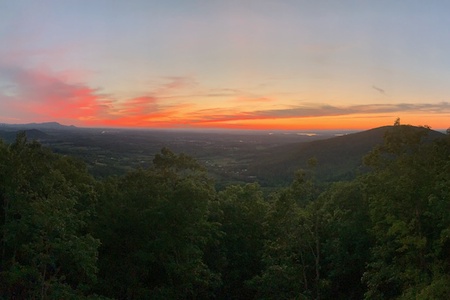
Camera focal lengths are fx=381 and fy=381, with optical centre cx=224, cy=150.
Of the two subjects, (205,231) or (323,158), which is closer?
(205,231)

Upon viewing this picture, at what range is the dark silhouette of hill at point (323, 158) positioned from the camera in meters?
151

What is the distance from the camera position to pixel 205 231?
25.5 meters

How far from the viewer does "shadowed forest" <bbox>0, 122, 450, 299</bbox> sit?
16.6 meters

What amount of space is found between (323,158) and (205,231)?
14858 centimetres

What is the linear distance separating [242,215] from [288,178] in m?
122

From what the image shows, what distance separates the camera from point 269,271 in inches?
844

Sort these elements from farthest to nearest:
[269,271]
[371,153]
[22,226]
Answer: [269,271]
[371,153]
[22,226]

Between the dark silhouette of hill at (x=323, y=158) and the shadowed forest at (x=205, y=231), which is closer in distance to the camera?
the shadowed forest at (x=205, y=231)

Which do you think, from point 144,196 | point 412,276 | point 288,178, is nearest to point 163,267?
point 144,196

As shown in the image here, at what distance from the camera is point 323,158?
167250 millimetres

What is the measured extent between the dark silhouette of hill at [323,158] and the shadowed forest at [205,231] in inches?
4565

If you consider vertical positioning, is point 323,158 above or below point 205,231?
below

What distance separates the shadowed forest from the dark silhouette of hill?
115939 mm

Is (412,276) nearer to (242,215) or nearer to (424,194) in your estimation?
(424,194)
